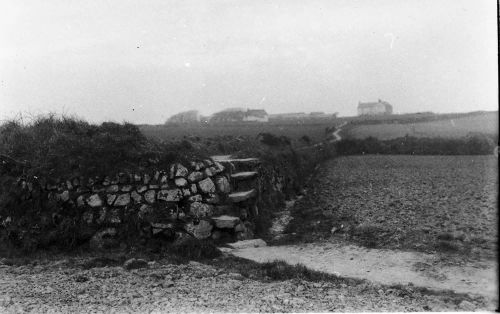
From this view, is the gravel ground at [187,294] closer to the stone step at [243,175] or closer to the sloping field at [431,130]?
the stone step at [243,175]

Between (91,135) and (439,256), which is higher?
(91,135)

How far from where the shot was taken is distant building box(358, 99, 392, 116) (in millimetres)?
97562

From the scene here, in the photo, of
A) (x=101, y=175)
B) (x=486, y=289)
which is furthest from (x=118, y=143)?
(x=486, y=289)

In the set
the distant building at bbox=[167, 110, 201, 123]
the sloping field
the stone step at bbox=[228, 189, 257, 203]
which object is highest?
the distant building at bbox=[167, 110, 201, 123]

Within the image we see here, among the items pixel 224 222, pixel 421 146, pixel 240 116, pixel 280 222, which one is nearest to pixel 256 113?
pixel 240 116

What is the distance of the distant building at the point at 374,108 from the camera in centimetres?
9756

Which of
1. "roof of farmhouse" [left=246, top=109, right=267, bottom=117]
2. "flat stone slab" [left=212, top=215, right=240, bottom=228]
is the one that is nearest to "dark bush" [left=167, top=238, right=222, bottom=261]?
"flat stone slab" [left=212, top=215, right=240, bottom=228]

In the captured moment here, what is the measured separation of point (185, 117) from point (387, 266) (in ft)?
158

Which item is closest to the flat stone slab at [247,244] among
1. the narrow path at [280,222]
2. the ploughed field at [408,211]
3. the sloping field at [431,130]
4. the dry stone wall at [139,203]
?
the dry stone wall at [139,203]

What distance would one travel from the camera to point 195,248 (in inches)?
342

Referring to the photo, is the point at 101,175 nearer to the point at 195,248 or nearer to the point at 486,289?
the point at 195,248

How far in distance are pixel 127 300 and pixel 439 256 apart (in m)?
5.99

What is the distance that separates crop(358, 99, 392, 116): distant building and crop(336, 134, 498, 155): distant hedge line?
65.5 meters

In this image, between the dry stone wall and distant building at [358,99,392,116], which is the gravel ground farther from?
distant building at [358,99,392,116]
